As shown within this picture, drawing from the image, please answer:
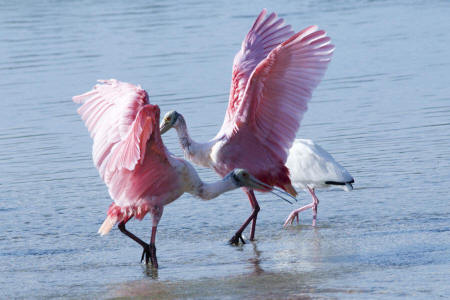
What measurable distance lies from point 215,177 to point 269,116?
74.5 inches

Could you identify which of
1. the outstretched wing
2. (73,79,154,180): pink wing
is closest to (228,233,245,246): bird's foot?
the outstretched wing

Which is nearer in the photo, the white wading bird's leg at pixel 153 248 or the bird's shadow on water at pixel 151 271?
the bird's shadow on water at pixel 151 271

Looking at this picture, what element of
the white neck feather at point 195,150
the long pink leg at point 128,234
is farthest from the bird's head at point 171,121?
the long pink leg at point 128,234

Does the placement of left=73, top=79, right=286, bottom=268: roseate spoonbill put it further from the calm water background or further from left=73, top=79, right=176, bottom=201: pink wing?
the calm water background

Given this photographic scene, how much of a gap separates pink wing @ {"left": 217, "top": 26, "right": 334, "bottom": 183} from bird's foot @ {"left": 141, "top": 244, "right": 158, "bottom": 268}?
131cm

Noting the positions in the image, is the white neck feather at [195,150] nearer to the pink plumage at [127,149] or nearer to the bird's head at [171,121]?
the bird's head at [171,121]

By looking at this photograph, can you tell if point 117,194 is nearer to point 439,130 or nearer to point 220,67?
point 439,130

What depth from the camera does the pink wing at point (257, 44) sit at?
9.64 m

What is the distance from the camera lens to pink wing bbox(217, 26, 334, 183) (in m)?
8.52

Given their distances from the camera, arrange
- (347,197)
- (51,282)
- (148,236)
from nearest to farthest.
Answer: (51,282) → (148,236) → (347,197)

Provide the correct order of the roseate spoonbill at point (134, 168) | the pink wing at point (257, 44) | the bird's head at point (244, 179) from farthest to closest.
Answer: the pink wing at point (257, 44), the bird's head at point (244, 179), the roseate spoonbill at point (134, 168)

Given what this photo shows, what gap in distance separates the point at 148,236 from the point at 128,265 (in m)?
0.81

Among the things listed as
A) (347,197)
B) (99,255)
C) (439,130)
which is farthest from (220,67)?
(99,255)

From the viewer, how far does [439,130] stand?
1166 cm
